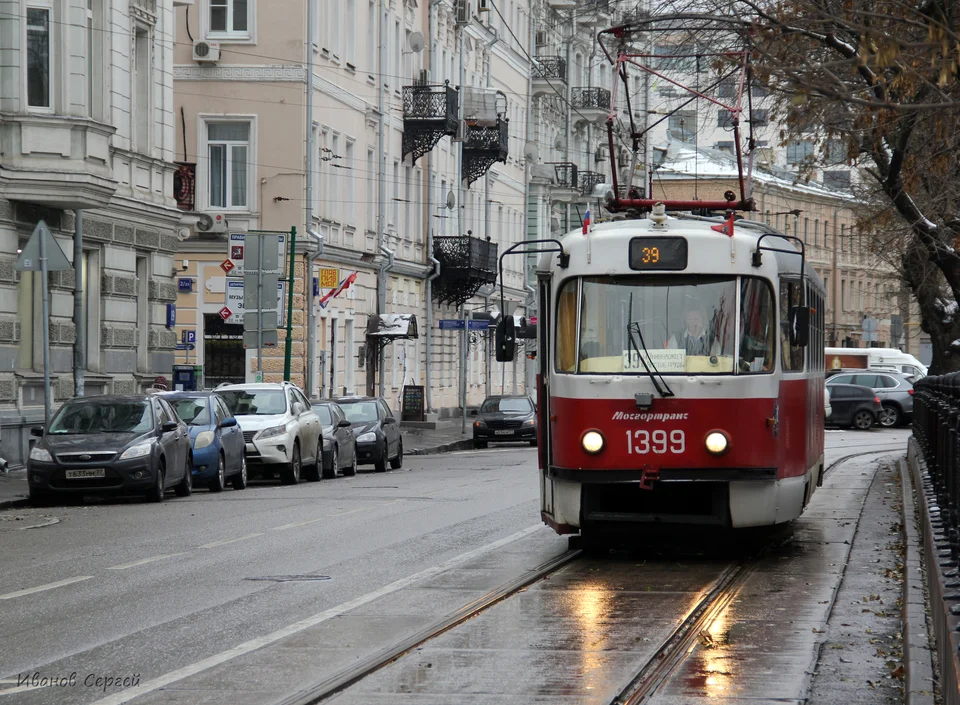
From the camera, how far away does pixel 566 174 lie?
70812 mm

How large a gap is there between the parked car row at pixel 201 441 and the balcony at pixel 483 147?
23223 millimetres

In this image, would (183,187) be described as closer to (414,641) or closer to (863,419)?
(863,419)

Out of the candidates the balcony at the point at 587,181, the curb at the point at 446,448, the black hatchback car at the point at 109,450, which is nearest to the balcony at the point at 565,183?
the balcony at the point at 587,181

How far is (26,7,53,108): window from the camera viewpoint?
93.0ft

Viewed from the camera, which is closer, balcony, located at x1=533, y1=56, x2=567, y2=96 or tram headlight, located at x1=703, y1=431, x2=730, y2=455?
tram headlight, located at x1=703, y1=431, x2=730, y2=455

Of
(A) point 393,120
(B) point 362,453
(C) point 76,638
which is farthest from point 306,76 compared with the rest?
(C) point 76,638

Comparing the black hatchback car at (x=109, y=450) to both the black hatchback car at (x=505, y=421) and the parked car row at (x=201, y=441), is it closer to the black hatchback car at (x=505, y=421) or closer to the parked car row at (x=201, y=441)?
the parked car row at (x=201, y=441)

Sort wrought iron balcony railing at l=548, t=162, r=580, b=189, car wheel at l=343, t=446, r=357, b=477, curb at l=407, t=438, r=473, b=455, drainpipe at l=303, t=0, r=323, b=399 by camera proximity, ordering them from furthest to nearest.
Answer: wrought iron balcony railing at l=548, t=162, r=580, b=189 → drainpipe at l=303, t=0, r=323, b=399 → curb at l=407, t=438, r=473, b=455 → car wheel at l=343, t=446, r=357, b=477

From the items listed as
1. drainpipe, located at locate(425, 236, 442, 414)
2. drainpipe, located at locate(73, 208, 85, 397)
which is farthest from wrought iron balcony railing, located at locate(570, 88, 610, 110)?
drainpipe, located at locate(73, 208, 85, 397)

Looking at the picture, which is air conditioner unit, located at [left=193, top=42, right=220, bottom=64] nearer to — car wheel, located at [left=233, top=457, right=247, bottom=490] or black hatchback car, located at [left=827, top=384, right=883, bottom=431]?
car wheel, located at [left=233, top=457, right=247, bottom=490]

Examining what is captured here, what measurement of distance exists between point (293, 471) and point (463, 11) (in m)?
31.4

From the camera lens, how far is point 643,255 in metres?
14.5

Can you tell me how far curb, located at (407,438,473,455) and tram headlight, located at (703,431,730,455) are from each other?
27501 millimetres

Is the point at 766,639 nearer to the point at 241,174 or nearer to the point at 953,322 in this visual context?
the point at 953,322
